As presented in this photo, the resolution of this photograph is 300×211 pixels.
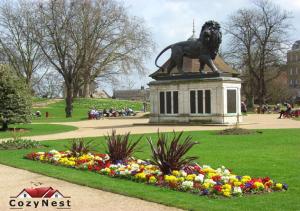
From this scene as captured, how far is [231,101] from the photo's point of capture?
33.6 m

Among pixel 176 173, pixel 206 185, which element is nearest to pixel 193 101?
pixel 176 173

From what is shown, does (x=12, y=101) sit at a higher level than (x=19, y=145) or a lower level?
higher

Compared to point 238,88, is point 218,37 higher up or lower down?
higher up

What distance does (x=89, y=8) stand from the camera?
51.9 metres

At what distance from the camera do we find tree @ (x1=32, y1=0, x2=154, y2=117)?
5169 cm

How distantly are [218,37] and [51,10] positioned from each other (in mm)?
24381

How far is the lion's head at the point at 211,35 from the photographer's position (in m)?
32.5

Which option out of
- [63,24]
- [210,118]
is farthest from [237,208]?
[63,24]

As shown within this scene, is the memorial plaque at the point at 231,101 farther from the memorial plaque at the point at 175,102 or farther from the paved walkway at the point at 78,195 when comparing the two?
the paved walkway at the point at 78,195

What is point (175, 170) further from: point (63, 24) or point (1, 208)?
point (63, 24)

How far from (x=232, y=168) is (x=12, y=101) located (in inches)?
867

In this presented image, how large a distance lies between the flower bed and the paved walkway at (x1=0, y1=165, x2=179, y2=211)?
125 cm

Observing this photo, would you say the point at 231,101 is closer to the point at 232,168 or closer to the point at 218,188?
the point at 232,168

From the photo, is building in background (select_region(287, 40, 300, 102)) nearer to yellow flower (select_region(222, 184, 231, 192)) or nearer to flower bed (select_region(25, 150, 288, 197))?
flower bed (select_region(25, 150, 288, 197))
